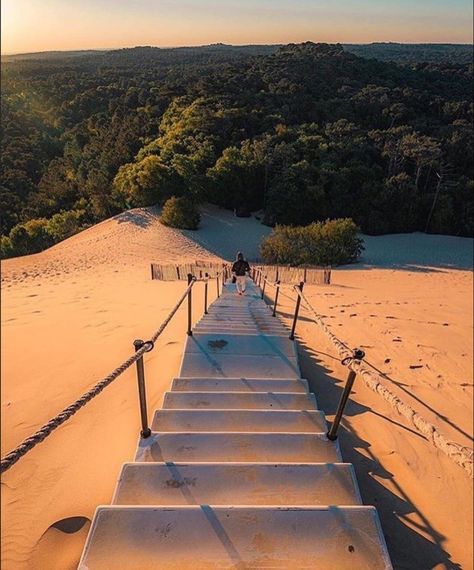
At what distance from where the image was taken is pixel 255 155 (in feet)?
98.6

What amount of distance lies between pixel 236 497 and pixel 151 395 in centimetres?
278

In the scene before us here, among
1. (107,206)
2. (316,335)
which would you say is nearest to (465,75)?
(107,206)

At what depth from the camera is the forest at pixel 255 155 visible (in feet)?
89.5

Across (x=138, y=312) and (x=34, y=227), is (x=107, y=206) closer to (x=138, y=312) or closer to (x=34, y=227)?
(x=34, y=227)

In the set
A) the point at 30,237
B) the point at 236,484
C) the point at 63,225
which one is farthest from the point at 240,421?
the point at 63,225

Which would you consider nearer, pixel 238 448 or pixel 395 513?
pixel 238 448

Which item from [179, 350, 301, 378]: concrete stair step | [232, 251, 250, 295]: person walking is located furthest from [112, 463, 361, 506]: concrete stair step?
[232, 251, 250, 295]: person walking

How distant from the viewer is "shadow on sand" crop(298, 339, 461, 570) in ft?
9.20

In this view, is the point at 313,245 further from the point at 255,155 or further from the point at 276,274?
the point at 255,155

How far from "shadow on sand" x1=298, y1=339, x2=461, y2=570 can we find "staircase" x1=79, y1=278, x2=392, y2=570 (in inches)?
32.1

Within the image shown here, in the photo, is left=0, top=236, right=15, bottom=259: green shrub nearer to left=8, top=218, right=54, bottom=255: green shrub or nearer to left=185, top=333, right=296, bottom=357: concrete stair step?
left=8, top=218, right=54, bottom=255: green shrub

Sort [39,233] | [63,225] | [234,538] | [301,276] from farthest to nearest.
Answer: [63,225] → [39,233] → [301,276] → [234,538]

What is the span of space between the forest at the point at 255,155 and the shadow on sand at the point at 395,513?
18087 mm

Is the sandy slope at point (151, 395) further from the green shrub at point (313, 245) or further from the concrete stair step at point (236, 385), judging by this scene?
the green shrub at point (313, 245)
